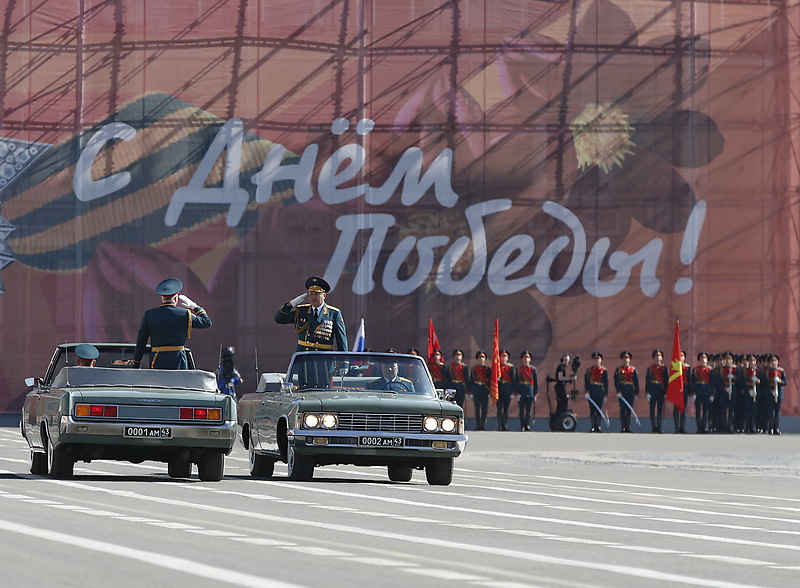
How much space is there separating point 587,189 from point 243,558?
3681 centimetres

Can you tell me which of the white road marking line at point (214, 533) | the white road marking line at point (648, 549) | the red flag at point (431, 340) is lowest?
the white road marking line at point (648, 549)

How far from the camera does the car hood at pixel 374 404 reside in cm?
1864

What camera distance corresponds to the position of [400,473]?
20125 millimetres

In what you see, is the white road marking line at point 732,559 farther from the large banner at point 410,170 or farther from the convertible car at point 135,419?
the large banner at point 410,170

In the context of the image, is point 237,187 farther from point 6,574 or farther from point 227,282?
point 6,574

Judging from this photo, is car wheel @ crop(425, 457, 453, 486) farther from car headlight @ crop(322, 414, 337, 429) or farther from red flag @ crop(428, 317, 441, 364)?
red flag @ crop(428, 317, 441, 364)

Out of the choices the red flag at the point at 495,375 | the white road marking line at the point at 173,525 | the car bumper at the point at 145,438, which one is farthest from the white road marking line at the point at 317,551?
→ the red flag at the point at 495,375

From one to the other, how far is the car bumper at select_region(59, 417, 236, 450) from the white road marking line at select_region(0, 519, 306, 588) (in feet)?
17.0

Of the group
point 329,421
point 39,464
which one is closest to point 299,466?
point 329,421

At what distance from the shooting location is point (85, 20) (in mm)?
47312

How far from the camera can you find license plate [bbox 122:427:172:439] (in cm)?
1809

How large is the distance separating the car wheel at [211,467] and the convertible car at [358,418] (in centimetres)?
76

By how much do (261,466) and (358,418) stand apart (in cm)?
215

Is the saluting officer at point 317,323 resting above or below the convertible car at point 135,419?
above
